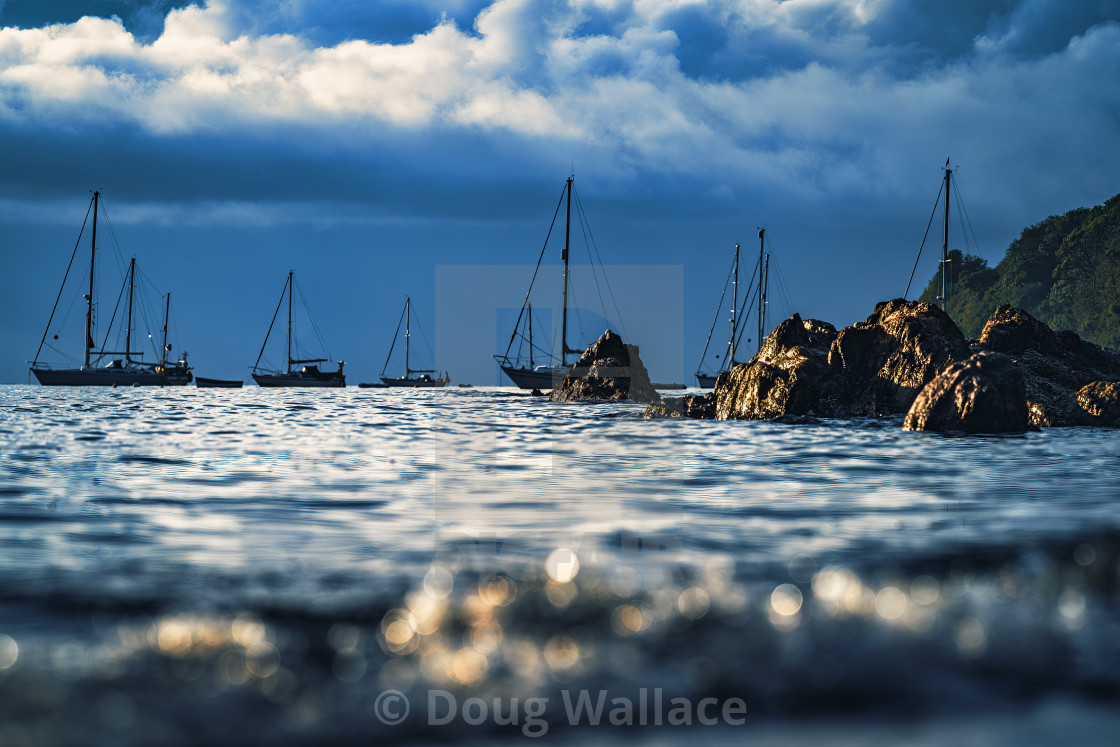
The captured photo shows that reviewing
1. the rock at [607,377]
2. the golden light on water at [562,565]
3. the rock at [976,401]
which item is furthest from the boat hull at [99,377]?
the golden light on water at [562,565]

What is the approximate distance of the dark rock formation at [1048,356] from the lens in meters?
19.6

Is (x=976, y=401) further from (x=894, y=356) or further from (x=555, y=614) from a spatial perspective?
(x=555, y=614)

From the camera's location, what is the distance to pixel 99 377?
2729 inches

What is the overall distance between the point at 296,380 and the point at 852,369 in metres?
75.5

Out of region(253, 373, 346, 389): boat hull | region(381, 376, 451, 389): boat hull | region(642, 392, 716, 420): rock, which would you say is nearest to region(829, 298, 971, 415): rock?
region(642, 392, 716, 420): rock

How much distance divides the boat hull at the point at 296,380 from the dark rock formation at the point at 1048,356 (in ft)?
244

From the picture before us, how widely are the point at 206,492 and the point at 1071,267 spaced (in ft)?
306

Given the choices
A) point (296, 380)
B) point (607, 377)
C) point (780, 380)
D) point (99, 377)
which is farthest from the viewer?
point (296, 380)

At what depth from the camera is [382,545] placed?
4.05 metres

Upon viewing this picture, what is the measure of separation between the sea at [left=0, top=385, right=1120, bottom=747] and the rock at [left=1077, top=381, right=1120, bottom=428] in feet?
43.9

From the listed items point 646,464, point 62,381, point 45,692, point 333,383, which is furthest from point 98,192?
point 45,692

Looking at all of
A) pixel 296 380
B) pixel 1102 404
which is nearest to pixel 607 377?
pixel 1102 404

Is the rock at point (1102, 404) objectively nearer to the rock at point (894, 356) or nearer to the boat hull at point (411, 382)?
the rock at point (894, 356)

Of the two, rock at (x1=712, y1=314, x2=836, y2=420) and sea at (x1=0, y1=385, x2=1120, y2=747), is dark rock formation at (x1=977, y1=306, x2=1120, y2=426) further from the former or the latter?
sea at (x1=0, y1=385, x2=1120, y2=747)
